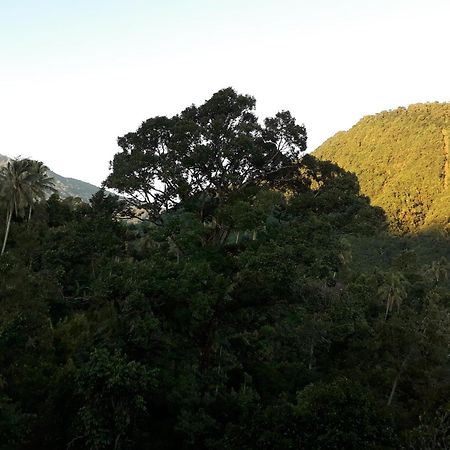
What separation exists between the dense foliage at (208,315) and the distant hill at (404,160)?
10706cm

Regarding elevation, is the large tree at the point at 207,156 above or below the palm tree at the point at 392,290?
above

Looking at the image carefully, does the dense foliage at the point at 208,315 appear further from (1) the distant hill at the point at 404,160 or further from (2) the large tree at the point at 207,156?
(1) the distant hill at the point at 404,160

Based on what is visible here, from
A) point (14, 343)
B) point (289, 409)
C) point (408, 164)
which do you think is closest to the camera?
point (289, 409)

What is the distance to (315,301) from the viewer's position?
1856 centimetres

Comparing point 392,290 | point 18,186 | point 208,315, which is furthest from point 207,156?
point 392,290

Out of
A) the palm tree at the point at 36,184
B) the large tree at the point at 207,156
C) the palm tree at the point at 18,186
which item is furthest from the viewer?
the palm tree at the point at 36,184

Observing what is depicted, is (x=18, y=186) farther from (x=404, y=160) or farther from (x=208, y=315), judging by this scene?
(x=404, y=160)

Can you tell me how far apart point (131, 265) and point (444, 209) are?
12078cm

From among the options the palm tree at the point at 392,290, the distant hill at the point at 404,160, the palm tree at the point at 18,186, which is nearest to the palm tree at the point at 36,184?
the palm tree at the point at 18,186

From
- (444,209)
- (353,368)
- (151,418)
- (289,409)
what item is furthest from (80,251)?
(444,209)

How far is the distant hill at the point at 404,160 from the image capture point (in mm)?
127875

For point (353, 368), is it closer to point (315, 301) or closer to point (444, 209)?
point (315, 301)

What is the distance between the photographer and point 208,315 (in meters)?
17.6

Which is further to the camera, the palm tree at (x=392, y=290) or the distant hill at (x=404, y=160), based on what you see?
the distant hill at (x=404, y=160)
